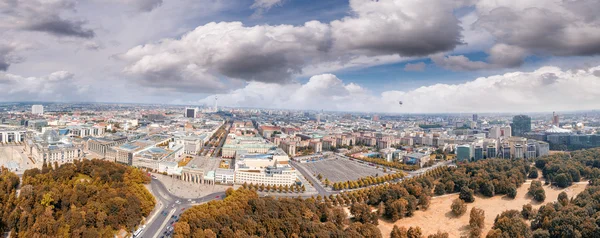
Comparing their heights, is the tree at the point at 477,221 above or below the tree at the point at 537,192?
below

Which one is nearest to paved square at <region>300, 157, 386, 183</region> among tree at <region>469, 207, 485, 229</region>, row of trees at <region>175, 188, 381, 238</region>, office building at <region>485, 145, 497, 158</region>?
row of trees at <region>175, 188, 381, 238</region>

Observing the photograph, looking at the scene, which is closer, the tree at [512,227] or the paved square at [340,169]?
the tree at [512,227]

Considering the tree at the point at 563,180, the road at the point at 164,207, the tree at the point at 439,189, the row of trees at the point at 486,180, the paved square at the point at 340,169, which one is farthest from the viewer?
the paved square at the point at 340,169

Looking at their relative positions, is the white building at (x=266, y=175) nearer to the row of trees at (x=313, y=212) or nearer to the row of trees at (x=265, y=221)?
the row of trees at (x=313, y=212)

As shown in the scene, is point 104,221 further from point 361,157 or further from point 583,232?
point 361,157

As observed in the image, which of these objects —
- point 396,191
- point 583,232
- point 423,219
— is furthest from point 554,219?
point 396,191

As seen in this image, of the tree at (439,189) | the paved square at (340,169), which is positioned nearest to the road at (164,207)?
the paved square at (340,169)

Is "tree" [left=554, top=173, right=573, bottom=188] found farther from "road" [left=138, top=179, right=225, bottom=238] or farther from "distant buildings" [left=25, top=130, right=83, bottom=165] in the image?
"distant buildings" [left=25, top=130, right=83, bottom=165]
